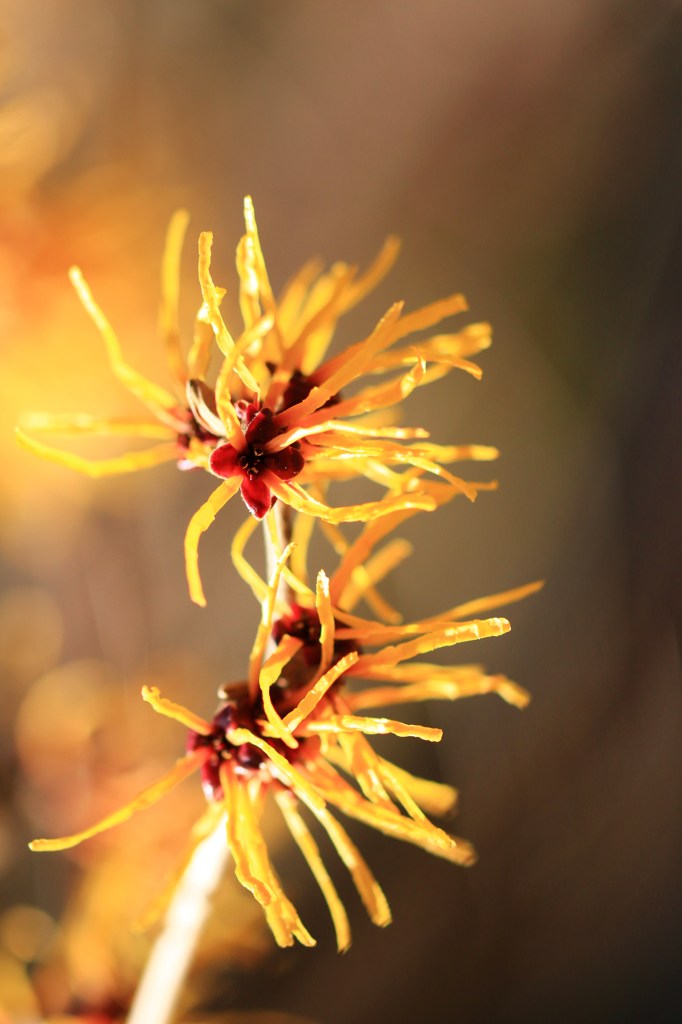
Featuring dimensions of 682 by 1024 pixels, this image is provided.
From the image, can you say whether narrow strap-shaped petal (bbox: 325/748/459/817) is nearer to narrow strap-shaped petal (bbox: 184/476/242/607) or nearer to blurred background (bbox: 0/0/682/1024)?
narrow strap-shaped petal (bbox: 184/476/242/607)

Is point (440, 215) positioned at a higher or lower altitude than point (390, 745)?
higher

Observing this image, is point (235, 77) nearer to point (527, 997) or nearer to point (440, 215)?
point (440, 215)

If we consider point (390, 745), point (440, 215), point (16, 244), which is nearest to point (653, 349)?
point (440, 215)

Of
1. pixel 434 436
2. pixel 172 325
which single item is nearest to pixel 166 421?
pixel 172 325

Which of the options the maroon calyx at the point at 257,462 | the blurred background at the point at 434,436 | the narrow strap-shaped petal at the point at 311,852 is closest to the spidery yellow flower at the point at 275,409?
the maroon calyx at the point at 257,462

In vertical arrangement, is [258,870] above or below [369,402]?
below

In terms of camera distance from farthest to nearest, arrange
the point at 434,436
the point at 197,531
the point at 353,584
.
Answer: the point at 434,436 < the point at 353,584 < the point at 197,531

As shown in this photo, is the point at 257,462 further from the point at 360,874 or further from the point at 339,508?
the point at 360,874

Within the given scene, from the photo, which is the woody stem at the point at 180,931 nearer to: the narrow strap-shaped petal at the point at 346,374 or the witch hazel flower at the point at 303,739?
the witch hazel flower at the point at 303,739
